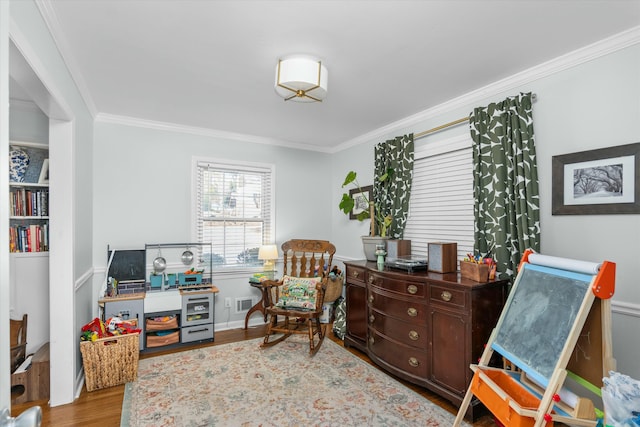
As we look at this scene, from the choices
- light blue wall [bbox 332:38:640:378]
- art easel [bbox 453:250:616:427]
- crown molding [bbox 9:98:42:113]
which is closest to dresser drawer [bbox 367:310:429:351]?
art easel [bbox 453:250:616:427]

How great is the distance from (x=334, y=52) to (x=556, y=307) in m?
2.07

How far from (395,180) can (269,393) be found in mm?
2401

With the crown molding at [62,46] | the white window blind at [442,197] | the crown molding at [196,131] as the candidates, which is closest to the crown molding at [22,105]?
the crown molding at [62,46]

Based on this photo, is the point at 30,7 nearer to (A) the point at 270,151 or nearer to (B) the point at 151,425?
(B) the point at 151,425

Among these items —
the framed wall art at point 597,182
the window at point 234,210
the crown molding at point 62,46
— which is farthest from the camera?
the window at point 234,210

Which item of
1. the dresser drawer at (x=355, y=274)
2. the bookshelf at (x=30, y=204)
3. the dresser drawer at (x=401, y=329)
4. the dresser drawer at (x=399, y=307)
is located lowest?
the dresser drawer at (x=401, y=329)

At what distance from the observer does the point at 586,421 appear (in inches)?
60.6

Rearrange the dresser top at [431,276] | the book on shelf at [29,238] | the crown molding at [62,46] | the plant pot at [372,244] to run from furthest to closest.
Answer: the plant pot at [372,244] → the book on shelf at [29,238] → the dresser top at [431,276] → the crown molding at [62,46]

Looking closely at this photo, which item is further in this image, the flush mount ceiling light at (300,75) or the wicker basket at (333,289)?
the wicker basket at (333,289)

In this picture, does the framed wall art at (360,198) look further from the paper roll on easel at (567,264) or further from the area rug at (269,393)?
the paper roll on easel at (567,264)

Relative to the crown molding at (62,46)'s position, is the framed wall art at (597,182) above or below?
below

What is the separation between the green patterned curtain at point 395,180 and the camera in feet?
11.6

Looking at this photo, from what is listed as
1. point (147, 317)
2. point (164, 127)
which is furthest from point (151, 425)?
point (164, 127)

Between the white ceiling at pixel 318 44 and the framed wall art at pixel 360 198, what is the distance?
1.22 m
